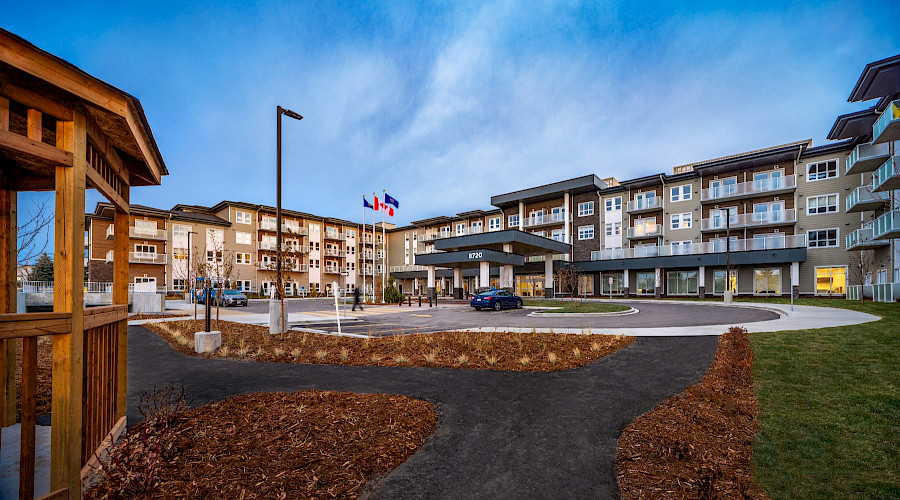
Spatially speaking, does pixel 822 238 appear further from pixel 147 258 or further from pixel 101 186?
pixel 147 258

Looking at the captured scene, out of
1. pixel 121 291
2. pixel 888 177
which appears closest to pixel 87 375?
pixel 121 291

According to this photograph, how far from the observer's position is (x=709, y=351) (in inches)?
402

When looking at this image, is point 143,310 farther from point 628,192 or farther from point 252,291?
point 628,192

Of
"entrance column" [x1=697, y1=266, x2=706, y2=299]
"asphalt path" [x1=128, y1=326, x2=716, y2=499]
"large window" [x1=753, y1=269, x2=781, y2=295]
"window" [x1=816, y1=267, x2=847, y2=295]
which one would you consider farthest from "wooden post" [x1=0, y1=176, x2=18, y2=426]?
"window" [x1=816, y1=267, x2=847, y2=295]

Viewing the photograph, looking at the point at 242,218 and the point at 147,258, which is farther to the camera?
the point at 242,218

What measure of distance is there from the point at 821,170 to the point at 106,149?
51.6 m

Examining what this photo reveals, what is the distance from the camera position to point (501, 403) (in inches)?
Result: 247

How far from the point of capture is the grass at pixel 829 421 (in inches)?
144

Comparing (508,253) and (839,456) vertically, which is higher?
(508,253)

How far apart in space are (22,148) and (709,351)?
12.8 meters

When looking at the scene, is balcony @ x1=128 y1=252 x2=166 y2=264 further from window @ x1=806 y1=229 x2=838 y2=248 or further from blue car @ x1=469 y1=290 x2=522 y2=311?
window @ x1=806 y1=229 x2=838 y2=248

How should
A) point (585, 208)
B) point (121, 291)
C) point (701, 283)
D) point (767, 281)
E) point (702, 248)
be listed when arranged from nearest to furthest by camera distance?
point (121, 291) → point (767, 281) → point (701, 283) → point (702, 248) → point (585, 208)

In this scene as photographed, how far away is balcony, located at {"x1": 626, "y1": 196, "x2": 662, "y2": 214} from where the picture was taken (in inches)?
1802

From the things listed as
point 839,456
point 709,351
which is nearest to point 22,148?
point 839,456
